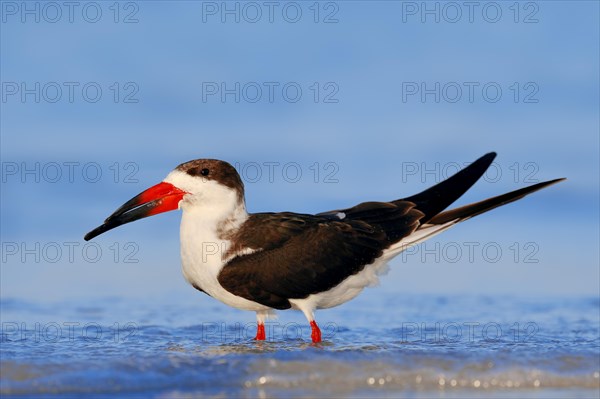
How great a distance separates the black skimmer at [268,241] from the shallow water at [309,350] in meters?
0.39

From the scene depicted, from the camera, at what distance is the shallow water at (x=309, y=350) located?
7.09m

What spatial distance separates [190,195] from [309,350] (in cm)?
159

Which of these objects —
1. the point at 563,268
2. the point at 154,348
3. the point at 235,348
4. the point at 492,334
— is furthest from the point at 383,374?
the point at 563,268

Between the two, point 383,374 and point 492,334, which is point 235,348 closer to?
point 383,374

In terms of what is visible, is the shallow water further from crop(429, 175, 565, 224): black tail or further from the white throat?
crop(429, 175, 565, 224): black tail

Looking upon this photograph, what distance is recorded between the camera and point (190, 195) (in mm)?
8758

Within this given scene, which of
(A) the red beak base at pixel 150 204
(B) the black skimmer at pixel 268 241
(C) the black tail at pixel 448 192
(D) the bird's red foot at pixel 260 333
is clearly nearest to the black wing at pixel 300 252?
(B) the black skimmer at pixel 268 241

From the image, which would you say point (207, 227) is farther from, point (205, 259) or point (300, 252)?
point (300, 252)

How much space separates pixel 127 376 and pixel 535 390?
2.46 m

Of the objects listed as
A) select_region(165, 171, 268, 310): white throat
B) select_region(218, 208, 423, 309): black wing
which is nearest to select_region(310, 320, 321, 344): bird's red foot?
select_region(218, 208, 423, 309): black wing

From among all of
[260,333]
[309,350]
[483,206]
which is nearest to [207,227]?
[260,333]

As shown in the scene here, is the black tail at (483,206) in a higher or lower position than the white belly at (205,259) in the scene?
higher

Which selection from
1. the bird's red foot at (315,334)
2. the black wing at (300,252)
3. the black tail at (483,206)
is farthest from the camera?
the bird's red foot at (315,334)

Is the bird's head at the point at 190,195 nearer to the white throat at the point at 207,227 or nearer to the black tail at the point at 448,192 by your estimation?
the white throat at the point at 207,227
